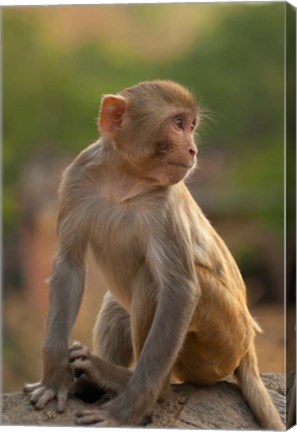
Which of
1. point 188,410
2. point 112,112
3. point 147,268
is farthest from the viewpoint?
point 188,410

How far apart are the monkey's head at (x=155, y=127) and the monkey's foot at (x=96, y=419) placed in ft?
4.89

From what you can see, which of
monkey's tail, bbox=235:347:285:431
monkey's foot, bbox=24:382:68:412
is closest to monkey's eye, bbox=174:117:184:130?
monkey's tail, bbox=235:347:285:431

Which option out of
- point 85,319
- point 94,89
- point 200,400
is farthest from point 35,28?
point 200,400

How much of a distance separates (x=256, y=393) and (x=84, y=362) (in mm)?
1162

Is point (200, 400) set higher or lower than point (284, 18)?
lower

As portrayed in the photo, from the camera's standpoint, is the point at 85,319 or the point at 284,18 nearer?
the point at 284,18

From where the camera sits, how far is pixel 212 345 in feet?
30.9

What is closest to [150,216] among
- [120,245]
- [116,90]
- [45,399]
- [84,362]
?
[120,245]

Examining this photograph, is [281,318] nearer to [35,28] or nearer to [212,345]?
[212,345]

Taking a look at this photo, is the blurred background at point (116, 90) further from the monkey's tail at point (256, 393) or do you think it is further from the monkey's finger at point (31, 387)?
the monkey's finger at point (31, 387)

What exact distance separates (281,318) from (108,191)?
136 centimetres

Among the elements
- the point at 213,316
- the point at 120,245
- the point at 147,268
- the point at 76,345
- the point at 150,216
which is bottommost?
the point at 76,345

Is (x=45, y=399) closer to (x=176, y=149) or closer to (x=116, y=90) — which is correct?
(x=176, y=149)

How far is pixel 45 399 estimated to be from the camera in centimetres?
923
